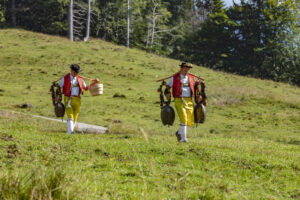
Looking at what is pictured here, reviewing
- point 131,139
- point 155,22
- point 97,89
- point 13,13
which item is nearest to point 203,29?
point 155,22

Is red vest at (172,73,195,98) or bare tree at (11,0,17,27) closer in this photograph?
red vest at (172,73,195,98)

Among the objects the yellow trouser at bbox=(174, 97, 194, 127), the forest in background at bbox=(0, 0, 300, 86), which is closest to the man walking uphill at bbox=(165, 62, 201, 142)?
the yellow trouser at bbox=(174, 97, 194, 127)

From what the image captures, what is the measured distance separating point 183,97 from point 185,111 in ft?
1.52

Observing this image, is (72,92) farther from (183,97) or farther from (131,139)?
(183,97)

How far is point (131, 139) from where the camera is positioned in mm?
10805

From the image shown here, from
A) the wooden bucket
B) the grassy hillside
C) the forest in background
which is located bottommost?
the grassy hillside

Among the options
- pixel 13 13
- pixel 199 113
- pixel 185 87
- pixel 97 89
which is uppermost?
pixel 13 13

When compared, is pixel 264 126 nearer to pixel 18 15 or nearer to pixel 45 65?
pixel 45 65

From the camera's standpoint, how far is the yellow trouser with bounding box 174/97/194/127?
11.0 metres

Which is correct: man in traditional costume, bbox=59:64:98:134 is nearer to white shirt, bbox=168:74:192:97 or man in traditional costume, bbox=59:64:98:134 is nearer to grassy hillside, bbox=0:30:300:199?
grassy hillside, bbox=0:30:300:199

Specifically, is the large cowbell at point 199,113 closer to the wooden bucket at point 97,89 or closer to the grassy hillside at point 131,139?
the grassy hillside at point 131,139

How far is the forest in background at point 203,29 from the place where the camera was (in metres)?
53.1

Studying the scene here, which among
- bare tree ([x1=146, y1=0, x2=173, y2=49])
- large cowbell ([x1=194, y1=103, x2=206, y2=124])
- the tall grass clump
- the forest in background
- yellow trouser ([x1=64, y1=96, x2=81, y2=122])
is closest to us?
the tall grass clump

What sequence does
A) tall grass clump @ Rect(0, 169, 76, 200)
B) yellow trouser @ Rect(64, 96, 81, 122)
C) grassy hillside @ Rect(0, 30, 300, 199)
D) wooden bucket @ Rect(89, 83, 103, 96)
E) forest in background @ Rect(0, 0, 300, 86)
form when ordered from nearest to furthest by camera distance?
1. tall grass clump @ Rect(0, 169, 76, 200)
2. grassy hillside @ Rect(0, 30, 300, 199)
3. wooden bucket @ Rect(89, 83, 103, 96)
4. yellow trouser @ Rect(64, 96, 81, 122)
5. forest in background @ Rect(0, 0, 300, 86)
